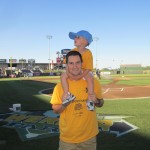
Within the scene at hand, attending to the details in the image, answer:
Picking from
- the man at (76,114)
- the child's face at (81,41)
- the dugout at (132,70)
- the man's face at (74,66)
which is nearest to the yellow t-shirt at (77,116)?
the man at (76,114)

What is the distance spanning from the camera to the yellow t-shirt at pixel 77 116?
4.45 metres

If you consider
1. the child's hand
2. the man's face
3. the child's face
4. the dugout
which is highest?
the child's face

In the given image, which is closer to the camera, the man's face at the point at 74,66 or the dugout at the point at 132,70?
the man's face at the point at 74,66

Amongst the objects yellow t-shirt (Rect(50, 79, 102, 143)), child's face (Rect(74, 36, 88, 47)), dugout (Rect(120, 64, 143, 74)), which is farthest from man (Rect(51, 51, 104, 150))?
dugout (Rect(120, 64, 143, 74))

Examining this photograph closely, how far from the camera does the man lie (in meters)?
4.45

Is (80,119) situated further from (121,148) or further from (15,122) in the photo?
(15,122)

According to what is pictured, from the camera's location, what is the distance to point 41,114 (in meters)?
12.8

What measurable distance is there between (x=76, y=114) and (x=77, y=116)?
1.2 inches

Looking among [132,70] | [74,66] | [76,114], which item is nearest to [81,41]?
[74,66]

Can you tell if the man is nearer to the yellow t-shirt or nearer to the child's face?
the yellow t-shirt

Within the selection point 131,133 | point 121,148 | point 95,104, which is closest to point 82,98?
point 95,104

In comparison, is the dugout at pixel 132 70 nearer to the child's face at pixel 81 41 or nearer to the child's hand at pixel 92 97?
the child's face at pixel 81 41

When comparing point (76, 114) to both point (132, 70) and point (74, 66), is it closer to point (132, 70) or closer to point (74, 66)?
point (74, 66)

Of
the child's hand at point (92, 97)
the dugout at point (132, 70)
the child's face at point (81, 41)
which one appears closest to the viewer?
the child's hand at point (92, 97)
